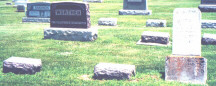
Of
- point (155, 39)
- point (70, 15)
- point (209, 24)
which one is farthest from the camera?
point (209, 24)

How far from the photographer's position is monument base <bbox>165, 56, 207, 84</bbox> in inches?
245

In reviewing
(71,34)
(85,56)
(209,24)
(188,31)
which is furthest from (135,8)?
(188,31)

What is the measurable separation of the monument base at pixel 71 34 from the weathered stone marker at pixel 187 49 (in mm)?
5156

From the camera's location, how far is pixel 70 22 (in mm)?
11305

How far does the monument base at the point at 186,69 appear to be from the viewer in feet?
20.5

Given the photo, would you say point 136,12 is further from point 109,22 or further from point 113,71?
point 113,71

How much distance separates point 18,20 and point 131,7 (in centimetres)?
800

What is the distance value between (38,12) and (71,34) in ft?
22.2

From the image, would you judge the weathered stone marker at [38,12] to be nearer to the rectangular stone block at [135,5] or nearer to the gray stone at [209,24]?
the rectangular stone block at [135,5]

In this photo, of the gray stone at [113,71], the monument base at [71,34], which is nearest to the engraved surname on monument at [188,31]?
the gray stone at [113,71]

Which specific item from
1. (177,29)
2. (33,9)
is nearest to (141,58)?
(177,29)

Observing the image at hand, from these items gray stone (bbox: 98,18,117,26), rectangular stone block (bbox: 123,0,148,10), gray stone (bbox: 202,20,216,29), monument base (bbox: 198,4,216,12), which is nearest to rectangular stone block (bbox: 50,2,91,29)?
gray stone (bbox: 98,18,117,26)

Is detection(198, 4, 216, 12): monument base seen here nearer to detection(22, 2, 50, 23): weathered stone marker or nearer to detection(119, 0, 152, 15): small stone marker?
detection(119, 0, 152, 15): small stone marker

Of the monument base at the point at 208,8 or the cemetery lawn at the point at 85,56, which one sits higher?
the monument base at the point at 208,8
